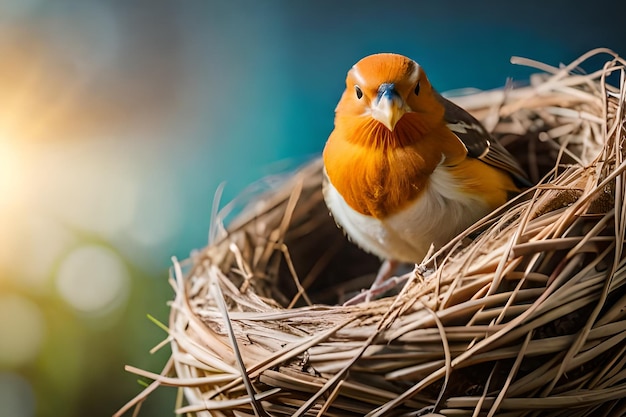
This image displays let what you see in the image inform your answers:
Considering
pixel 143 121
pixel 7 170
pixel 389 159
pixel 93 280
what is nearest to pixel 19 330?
pixel 93 280

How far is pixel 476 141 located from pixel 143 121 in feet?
1.98

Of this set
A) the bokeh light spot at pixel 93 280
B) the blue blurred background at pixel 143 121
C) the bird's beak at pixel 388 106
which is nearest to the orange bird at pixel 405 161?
the bird's beak at pixel 388 106

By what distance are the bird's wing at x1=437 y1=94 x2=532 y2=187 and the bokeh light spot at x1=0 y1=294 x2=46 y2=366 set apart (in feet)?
2.45

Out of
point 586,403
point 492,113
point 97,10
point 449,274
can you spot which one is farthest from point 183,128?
point 586,403

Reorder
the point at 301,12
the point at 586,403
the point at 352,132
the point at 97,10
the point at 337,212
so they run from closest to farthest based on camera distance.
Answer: the point at 586,403, the point at 352,132, the point at 337,212, the point at 97,10, the point at 301,12

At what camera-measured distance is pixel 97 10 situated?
1075mm

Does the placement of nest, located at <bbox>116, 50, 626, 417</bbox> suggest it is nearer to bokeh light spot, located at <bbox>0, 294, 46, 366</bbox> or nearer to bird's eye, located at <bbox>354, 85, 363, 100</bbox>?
bird's eye, located at <bbox>354, 85, 363, 100</bbox>

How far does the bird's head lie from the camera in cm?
76

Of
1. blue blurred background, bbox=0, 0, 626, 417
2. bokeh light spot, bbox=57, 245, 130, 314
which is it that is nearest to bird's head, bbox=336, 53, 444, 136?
blue blurred background, bbox=0, 0, 626, 417

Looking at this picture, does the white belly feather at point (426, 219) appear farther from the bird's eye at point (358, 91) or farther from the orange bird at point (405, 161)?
the bird's eye at point (358, 91)

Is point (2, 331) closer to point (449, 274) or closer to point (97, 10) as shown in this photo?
point (97, 10)

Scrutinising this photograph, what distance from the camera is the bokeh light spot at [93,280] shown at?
1069 mm

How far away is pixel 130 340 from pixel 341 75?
2.06ft

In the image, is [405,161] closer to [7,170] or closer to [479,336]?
[479,336]
